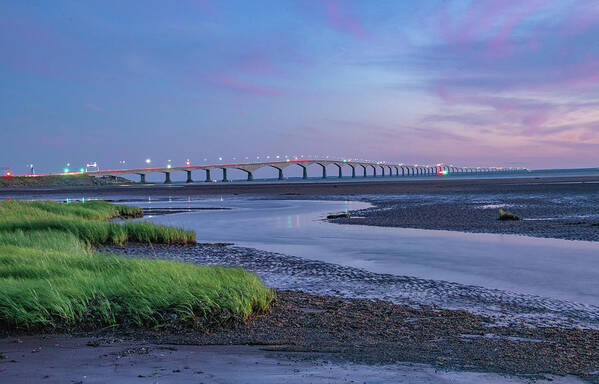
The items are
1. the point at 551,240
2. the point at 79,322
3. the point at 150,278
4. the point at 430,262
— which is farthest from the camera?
the point at 551,240

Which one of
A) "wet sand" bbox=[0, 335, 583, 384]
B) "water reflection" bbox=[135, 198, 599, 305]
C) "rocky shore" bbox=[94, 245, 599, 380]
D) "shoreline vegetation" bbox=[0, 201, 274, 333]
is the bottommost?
"water reflection" bbox=[135, 198, 599, 305]

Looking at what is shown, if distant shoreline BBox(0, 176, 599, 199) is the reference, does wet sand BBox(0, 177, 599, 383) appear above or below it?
below

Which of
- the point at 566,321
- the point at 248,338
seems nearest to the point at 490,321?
the point at 566,321

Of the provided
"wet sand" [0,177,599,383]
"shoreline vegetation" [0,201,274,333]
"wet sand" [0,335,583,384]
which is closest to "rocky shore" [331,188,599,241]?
"wet sand" [0,177,599,383]

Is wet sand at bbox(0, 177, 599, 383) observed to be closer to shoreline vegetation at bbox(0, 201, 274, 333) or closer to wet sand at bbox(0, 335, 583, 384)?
wet sand at bbox(0, 335, 583, 384)

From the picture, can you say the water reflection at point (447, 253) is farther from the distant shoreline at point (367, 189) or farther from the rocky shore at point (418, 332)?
the distant shoreline at point (367, 189)

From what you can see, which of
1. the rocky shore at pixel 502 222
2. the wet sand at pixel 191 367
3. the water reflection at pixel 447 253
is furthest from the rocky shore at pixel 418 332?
the rocky shore at pixel 502 222

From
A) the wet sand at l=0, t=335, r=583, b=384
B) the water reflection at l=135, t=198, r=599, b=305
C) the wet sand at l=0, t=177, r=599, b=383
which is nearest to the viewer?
the wet sand at l=0, t=335, r=583, b=384

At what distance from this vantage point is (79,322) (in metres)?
8.27

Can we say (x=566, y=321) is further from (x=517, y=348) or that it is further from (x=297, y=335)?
(x=297, y=335)

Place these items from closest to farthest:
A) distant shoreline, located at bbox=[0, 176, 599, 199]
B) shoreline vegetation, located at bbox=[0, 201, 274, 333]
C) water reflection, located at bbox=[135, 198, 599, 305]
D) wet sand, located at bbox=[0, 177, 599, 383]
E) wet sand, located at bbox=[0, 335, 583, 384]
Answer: wet sand, located at bbox=[0, 335, 583, 384] < wet sand, located at bbox=[0, 177, 599, 383] < shoreline vegetation, located at bbox=[0, 201, 274, 333] < water reflection, located at bbox=[135, 198, 599, 305] < distant shoreline, located at bbox=[0, 176, 599, 199]

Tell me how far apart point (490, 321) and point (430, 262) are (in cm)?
655

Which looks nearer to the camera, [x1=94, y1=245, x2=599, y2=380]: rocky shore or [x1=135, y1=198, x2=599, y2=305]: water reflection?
[x1=94, y1=245, x2=599, y2=380]: rocky shore

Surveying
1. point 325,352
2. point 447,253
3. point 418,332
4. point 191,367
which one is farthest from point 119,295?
point 447,253
